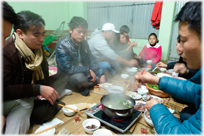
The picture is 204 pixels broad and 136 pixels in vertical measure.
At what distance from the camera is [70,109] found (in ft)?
5.52

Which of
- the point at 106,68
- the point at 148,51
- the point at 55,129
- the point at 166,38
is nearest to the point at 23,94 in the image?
the point at 55,129

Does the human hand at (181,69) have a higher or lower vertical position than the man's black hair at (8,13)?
lower

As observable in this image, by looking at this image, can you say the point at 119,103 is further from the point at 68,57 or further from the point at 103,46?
the point at 103,46

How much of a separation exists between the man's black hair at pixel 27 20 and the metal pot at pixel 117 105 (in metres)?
1.22

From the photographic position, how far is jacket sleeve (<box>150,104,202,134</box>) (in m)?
→ 0.87

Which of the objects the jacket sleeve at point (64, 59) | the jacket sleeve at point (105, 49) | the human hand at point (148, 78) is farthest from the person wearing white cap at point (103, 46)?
the human hand at point (148, 78)

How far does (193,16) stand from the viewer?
2.70ft

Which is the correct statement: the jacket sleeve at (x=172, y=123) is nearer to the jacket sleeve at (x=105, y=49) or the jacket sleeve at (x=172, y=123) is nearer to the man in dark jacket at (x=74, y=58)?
the man in dark jacket at (x=74, y=58)

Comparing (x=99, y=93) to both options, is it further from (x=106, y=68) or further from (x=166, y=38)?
(x=166, y=38)

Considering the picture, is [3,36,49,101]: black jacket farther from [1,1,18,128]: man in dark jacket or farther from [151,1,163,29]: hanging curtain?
[151,1,163,29]: hanging curtain

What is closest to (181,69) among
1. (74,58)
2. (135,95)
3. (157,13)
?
(135,95)

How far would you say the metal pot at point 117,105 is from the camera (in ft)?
4.33

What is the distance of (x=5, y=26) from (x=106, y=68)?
8.16 ft

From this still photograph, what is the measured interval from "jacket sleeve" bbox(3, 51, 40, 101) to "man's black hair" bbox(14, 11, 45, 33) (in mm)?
364
